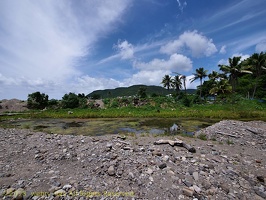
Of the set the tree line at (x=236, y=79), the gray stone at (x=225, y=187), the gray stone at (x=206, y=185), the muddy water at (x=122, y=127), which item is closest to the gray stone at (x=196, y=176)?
the gray stone at (x=206, y=185)

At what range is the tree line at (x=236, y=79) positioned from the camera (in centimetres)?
3788

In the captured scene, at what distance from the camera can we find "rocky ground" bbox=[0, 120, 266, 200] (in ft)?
14.1

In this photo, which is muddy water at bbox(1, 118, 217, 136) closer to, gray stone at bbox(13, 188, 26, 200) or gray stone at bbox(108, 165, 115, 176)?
gray stone at bbox(108, 165, 115, 176)

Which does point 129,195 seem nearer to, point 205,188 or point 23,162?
point 205,188

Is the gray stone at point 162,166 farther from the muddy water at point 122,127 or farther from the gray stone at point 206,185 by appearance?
the muddy water at point 122,127

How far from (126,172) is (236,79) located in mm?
51291

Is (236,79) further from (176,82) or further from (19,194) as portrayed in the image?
(19,194)

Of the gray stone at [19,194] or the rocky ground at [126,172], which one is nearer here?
the gray stone at [19,194]

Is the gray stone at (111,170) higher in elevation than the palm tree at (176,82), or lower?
lower

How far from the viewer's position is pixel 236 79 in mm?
44500

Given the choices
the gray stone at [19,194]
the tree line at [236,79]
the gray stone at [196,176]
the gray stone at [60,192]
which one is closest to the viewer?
the gray stone at [19,194]

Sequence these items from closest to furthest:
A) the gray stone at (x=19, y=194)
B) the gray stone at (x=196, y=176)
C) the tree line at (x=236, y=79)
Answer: the gray stone at (x=19, y=194) < the gray stone at (x=196, y=176) < the tree line at (x=236, y=79)

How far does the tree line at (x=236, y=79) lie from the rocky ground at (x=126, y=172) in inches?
1490

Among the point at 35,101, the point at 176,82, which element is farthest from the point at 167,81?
the point at 35,101
